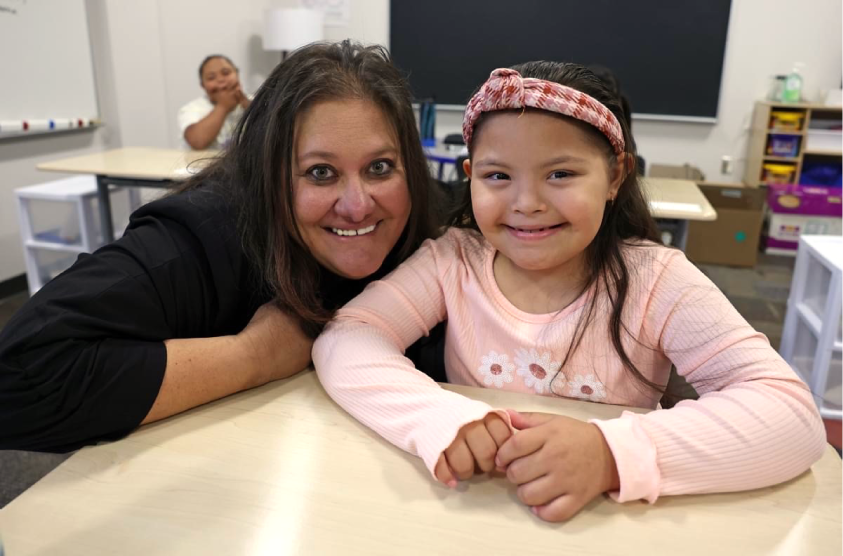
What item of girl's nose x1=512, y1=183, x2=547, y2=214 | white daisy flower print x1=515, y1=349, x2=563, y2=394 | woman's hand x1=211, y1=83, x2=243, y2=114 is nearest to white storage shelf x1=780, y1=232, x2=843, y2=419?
white daisy flower print x1=515, y1=349, x2=563, y2=394

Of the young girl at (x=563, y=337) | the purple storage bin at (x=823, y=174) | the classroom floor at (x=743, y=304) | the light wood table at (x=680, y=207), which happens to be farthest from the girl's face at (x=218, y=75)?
the purple storage bin at (x=823, y=174)

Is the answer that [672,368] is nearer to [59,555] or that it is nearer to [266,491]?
[266,491]

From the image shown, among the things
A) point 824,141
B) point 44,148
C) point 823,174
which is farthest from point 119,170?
point 823,174

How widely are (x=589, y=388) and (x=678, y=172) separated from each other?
4.18 metres

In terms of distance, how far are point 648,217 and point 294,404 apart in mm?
674

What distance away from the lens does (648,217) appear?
112 centimetres

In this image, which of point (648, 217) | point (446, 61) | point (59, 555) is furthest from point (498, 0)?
point (59, 555)

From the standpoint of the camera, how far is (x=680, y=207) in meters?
2.52

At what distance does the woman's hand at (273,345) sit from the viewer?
3.15 feet

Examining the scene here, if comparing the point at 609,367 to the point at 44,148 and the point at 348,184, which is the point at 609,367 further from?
the point at 44,148

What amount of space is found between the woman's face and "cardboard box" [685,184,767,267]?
3.55 metres

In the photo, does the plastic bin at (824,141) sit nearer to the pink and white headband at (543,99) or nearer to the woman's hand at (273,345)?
the pink and white headband at (543,99)

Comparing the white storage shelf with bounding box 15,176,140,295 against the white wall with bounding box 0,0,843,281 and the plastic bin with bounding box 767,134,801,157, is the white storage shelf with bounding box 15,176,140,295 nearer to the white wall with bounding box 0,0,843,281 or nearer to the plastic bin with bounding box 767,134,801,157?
the white wall with bounding box 0,0,843,281

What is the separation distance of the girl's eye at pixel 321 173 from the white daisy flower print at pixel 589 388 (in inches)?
20.5
